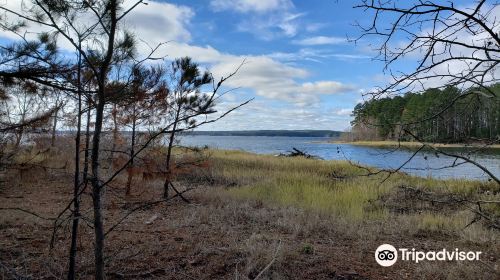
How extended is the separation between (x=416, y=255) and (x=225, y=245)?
9.27 ft

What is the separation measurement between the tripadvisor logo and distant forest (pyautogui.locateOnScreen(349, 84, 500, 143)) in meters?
3.28

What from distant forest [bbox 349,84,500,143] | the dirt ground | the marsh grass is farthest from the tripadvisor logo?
distant forest [bbox 349,84,500,143]

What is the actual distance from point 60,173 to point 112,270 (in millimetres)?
11225

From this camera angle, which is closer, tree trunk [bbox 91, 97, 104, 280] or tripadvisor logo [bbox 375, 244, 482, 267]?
tree trunk [bbox 91, 97, 104, 280]

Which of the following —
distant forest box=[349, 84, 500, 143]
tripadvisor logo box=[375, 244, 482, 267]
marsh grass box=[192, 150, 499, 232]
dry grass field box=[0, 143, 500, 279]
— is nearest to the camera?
distant forest box=[349, 84, 500, 143]

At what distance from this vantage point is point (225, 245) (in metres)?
6.23

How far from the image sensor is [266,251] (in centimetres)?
554

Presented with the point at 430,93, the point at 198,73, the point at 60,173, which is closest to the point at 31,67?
the point at 430,93

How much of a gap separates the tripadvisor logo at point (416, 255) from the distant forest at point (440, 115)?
3275 mm

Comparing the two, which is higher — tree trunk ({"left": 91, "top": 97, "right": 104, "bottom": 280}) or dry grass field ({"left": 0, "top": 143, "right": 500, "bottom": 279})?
tree trunk ({"left": 91, "top": 97, "right": 104, "bottom": 280})

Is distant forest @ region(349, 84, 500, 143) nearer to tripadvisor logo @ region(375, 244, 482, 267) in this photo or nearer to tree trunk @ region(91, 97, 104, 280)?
tree trunk @ region(91, 97, 104, 280)

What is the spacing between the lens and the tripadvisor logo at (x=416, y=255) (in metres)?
5.70

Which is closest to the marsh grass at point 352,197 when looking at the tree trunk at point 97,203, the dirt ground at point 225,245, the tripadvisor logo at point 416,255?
the dirt ground at point 225,245

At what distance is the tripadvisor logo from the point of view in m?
5.70
